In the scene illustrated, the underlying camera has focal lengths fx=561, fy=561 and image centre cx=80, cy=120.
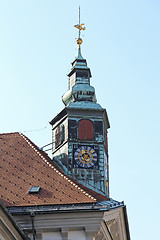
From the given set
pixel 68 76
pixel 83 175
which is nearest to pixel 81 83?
pixel 68 76

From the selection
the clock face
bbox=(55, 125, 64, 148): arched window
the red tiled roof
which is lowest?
the red tiled roof

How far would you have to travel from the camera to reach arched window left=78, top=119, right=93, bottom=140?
78.9 feet

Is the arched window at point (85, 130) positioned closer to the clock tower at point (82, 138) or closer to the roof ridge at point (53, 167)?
the clock tower at point (82, 138)

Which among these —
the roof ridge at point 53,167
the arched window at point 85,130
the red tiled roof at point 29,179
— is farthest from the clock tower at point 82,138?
the red tiled roof at point 29,179

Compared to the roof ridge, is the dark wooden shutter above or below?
above

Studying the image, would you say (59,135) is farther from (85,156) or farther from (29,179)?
(29,179)

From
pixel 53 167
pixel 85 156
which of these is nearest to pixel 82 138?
pixel 85 156

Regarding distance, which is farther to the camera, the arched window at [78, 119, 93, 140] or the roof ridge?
the arched window at [78, 119, 93, 140]

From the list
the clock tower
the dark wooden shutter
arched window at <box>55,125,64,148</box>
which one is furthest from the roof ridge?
arched window at <box>55,125,64,148</box>

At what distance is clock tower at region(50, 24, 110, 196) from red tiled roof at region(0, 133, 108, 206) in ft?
7.32

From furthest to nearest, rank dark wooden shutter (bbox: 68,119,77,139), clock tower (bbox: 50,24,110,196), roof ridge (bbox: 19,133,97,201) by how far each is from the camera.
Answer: dark wooden shutter (bbox: 68,119,77,139) < clock tower (bbox: 50,24,110,196) < roof ridge (bbox: 19,133,97,201)

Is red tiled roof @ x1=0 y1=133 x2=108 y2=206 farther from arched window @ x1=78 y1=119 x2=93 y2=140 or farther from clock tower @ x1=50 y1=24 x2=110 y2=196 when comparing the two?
arched window @ x1=78 y1=119 x2=93 y2=140

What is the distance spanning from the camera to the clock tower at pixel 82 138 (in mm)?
23156

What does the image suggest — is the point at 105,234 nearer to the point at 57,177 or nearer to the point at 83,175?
the point at 57,177
